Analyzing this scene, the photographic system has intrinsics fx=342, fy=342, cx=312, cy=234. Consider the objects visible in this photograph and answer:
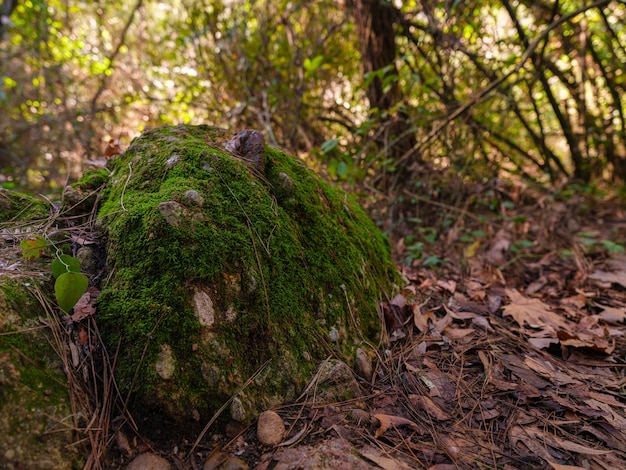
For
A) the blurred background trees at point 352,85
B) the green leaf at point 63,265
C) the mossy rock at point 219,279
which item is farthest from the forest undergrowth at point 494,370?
the blurred background trees at point 352,85

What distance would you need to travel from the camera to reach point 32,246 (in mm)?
1304

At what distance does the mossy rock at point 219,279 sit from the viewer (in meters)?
1.19

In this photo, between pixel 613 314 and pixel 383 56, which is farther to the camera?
pixel 383 56

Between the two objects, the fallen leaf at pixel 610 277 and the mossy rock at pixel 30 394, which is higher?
the mossy rock at pixel 30 394

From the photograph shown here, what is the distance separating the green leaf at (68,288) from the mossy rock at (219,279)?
14 centimetres

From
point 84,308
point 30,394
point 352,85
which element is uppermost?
point 352,85

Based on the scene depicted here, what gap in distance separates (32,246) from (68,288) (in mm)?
375

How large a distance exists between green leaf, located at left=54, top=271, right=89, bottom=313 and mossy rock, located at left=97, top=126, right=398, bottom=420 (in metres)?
0.14

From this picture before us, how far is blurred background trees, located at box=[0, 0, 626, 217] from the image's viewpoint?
158 inches

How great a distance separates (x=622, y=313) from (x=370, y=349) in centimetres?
191

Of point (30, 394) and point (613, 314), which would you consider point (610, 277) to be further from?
point (30, 394)

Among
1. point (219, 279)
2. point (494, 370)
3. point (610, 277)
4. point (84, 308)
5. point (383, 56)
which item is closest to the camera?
point (84, 308)

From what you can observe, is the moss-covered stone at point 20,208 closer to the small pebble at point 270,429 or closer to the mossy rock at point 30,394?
the mossy rock at point 30,394

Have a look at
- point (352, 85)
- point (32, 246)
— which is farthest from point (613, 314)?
point (352, 85)
